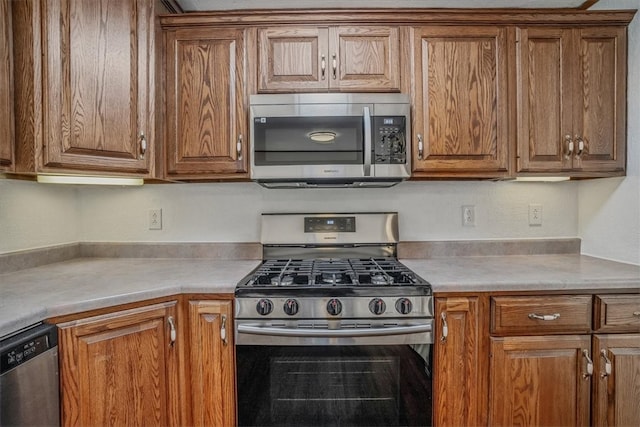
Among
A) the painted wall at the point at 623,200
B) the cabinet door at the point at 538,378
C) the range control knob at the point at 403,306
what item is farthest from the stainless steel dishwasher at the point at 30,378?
the painted wall at the point at 623,200

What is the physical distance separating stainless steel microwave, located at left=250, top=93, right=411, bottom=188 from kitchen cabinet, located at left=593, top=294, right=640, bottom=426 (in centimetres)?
100

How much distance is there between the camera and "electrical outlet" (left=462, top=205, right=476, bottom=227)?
196cm

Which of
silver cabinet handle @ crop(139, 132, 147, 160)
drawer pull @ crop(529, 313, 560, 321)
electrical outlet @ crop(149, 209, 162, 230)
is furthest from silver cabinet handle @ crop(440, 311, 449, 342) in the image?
electrical outlet @ crop(149, 209, 162, 230)

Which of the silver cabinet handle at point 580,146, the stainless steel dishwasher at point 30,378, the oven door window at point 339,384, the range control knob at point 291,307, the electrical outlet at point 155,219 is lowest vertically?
the oven door window at point 339,384

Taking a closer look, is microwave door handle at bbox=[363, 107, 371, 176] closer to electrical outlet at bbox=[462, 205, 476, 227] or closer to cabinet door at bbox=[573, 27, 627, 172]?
electrical outlet at bbox=[462, 205, 476, 227]

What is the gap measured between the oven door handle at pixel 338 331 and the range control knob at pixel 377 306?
66mm

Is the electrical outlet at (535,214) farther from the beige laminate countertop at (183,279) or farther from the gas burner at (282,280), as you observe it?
the gas burner at (282,280)

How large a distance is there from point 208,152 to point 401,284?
1.10 metres

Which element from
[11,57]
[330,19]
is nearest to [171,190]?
[11,57]

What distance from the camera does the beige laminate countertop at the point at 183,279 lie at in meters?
1.14

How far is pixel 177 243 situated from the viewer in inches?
77.0

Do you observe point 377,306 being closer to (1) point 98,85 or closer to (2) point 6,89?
(1) point 98,85

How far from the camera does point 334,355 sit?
133 centimetres

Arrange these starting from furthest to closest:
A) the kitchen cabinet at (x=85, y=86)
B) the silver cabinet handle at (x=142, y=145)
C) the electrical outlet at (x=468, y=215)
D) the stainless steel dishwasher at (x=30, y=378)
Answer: the electrical outlet at (x=468, y=215), the silver cabinet handle at (x=142, y=145), the kitchen cabinet at (x=85, y=86), the stainless steel dishwasher at (x=30, y=378)
